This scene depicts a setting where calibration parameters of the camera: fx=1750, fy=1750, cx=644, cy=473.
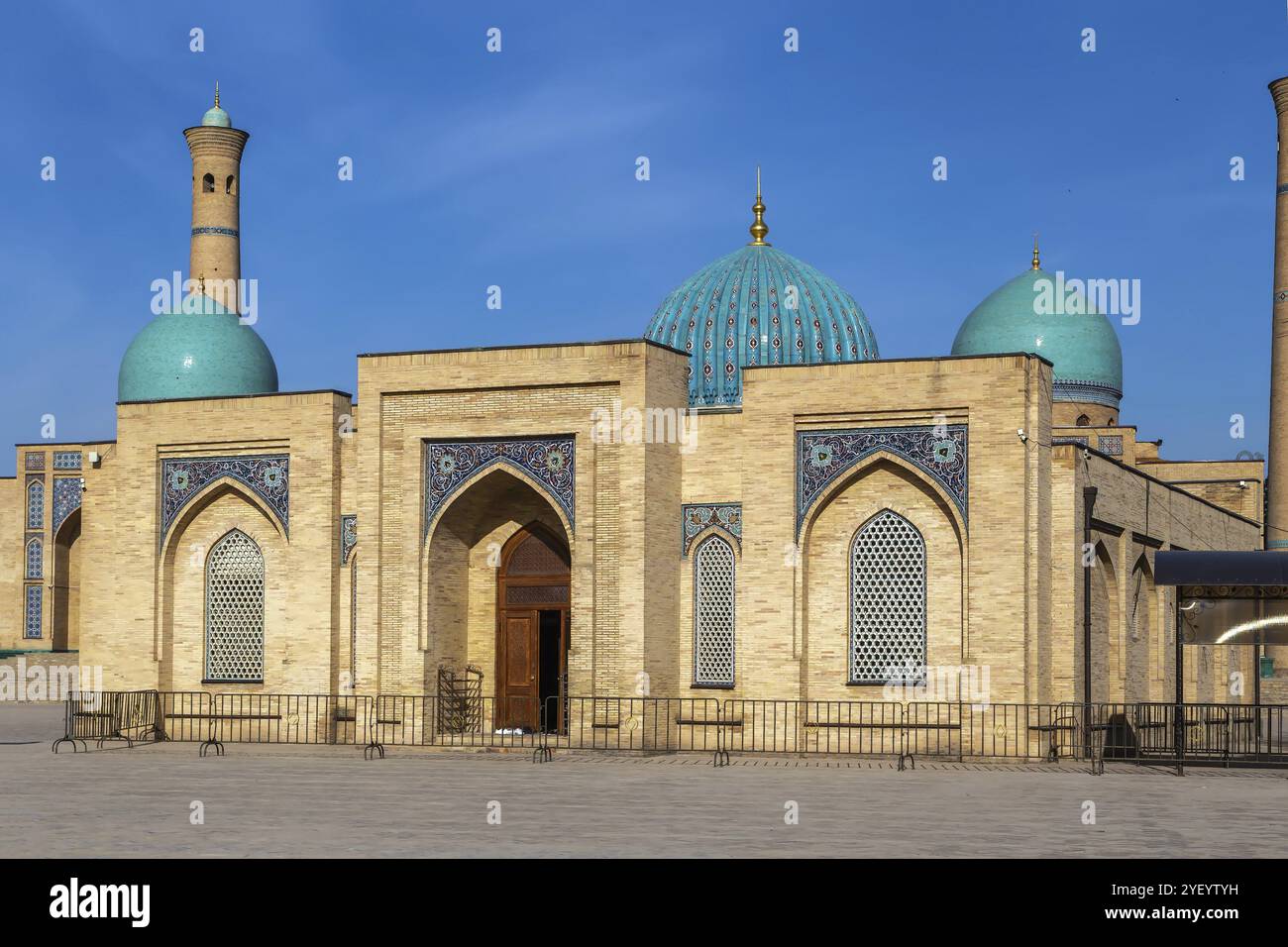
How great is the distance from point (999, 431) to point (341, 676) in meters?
10.2

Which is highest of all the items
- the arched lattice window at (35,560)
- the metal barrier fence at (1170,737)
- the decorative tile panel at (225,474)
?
the decorative tile panel at (225,474)

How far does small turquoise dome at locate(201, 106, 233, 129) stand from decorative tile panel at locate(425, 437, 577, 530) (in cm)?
2345

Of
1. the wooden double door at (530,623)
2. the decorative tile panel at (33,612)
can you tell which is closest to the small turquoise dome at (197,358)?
the decorative tile panel at (33,612)

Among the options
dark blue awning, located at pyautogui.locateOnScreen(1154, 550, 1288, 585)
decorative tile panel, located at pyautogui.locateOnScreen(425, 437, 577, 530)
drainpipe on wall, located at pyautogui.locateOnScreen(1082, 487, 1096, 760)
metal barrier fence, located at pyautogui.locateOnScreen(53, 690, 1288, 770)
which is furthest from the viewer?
decorative tile panel, located at pyautogui.locateOnScreen(425, 437, 577, 530)

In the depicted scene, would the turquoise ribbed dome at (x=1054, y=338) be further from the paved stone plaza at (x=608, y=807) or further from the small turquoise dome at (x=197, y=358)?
the paved stone plaza at (x=608, y=807)

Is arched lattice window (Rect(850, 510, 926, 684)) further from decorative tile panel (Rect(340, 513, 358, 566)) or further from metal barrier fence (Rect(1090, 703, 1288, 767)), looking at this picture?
decorative tile panel (Rect(340, 513, 358, 566))

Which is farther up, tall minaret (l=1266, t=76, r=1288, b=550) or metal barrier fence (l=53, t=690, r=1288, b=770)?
tall minaret (l=1266, t=76, r=1288, b=550)

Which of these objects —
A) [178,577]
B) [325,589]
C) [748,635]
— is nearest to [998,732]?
[748,635]

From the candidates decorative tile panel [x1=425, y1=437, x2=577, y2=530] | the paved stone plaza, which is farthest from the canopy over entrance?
decorative tile panel [x1=425, y1=437, x2=577, y2=530]

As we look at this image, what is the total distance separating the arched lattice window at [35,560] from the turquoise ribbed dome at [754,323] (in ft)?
77.1

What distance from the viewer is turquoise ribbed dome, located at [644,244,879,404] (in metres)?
29.9

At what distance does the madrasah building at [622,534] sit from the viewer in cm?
2245

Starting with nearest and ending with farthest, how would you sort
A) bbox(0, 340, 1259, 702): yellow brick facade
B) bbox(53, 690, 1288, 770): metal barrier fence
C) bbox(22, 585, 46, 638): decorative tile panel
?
bbox(53, 690, 1288, 770): metal barrier fence, bbox(0, 340, 1259, 702): yellow brick facade, bbox(22, 585, 46, 638): decorative tile panel

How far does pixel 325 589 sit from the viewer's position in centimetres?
2548
